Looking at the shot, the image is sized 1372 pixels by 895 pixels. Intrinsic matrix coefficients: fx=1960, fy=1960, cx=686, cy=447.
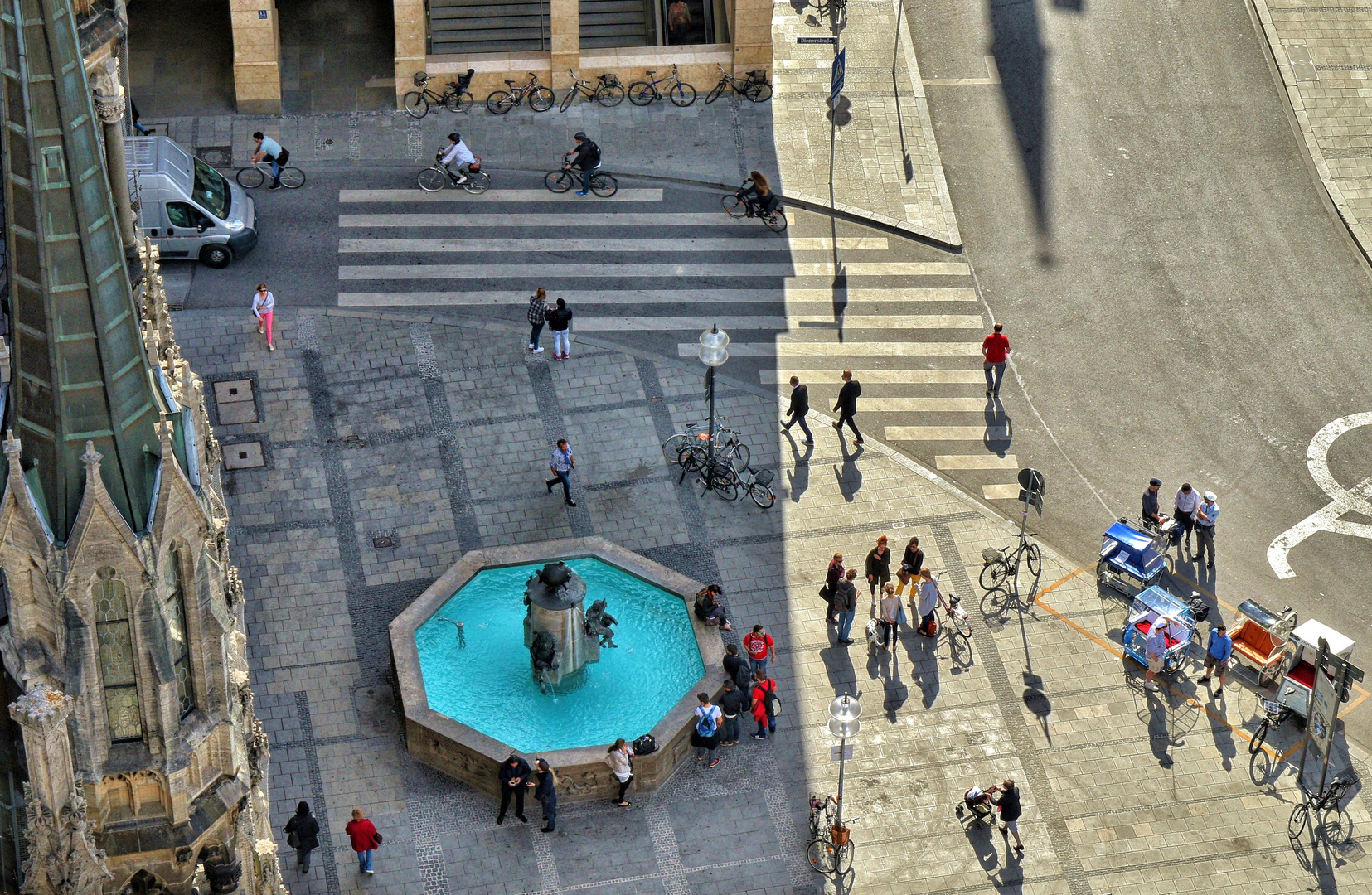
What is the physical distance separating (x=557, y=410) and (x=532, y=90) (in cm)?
1106

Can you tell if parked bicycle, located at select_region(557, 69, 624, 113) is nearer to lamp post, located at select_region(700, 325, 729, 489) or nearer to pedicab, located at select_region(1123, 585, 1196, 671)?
lamp post, located at select_region(700, 325, 729, 489)

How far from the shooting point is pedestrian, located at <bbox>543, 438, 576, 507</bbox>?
3747 centimetres

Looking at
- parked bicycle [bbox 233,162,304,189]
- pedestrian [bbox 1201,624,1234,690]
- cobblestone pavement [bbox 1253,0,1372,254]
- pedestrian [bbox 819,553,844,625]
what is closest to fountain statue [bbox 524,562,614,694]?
pedestrian [bbox 819,553,844,625]

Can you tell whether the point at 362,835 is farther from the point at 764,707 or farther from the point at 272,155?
the point at 272,155

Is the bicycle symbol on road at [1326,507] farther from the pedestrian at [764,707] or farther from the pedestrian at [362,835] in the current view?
the pedestrian at [362,835]

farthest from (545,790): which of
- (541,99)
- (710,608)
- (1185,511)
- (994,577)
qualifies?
(541,99)

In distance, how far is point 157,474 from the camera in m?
15.0

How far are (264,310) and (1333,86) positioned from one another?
27.9 metres

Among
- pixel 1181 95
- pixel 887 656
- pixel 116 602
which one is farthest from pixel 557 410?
pixel 116 602

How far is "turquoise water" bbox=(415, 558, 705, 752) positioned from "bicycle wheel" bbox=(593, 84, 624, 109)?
1622 cm

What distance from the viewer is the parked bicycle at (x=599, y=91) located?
48562mm

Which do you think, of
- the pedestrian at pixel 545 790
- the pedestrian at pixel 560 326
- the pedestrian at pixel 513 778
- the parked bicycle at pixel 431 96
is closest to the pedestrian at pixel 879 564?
the pedestrian at pixel 545 790

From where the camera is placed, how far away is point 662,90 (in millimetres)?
49000

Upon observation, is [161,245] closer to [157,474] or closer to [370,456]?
[370,456]
